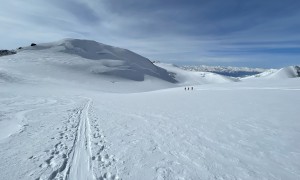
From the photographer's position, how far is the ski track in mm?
5578

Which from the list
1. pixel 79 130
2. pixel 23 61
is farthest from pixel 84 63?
pixel 79 130

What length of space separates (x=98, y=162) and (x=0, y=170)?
105 inches

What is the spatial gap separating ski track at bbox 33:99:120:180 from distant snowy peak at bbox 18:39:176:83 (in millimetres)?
105308

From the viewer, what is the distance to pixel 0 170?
5.73 m

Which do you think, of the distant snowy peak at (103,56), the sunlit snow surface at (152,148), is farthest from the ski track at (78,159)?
the distant snowy peak at (103,56)

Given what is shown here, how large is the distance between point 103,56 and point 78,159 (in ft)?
485

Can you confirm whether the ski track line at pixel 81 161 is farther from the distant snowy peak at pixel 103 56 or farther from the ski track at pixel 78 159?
the distant snowy peak at pixel 103 56

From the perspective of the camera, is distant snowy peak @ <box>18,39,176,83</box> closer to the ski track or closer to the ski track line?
the ski track

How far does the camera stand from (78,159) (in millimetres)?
6582

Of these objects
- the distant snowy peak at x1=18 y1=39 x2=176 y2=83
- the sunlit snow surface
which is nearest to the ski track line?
the sunlit snow surface

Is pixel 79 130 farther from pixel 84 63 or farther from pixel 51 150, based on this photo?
pixel 84 63

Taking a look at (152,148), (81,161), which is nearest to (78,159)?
(81,161)

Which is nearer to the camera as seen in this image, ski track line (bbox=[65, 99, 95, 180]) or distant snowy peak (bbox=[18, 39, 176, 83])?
ski track line (bbox=[65, 99, 95, 180])

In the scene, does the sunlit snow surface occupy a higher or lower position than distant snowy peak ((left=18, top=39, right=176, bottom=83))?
lower
